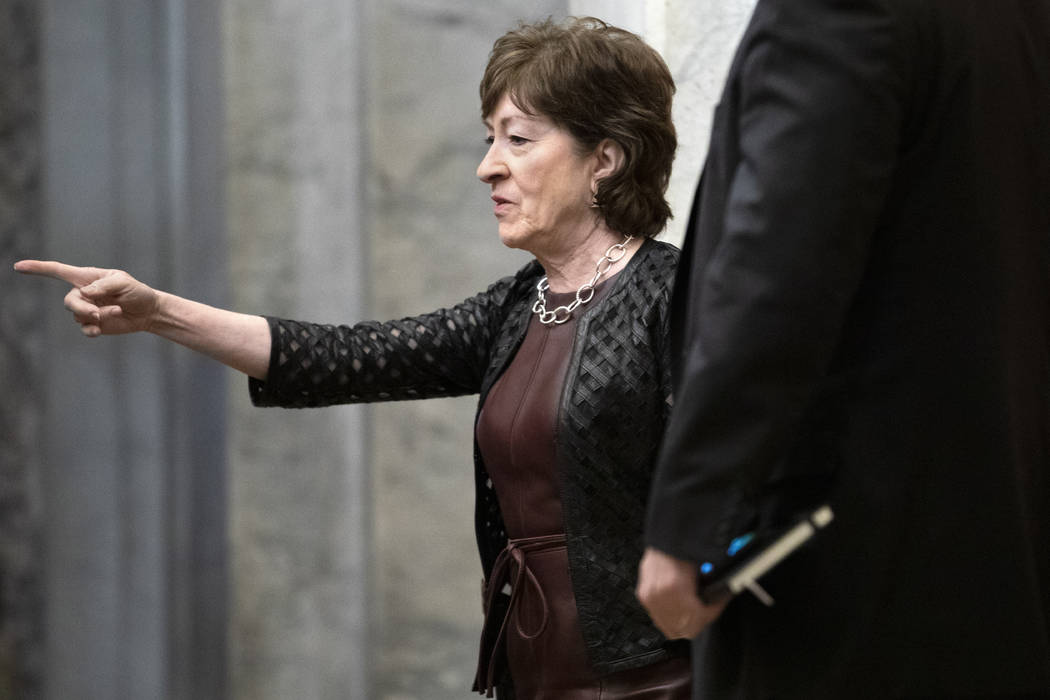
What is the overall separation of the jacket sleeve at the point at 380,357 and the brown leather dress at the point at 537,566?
6.7 inches

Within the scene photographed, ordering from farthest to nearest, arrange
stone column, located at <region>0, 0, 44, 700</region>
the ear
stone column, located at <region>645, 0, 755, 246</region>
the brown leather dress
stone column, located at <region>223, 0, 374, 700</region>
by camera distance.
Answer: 1. stone column, located at <region>223, 0, 374, 700</region>
2. stone column, located at <region>0, 0, 44, 700</region>
3. stone column, located at <region>645, 0, 755, 246</region>
4. the ear
5. the brown leather dress

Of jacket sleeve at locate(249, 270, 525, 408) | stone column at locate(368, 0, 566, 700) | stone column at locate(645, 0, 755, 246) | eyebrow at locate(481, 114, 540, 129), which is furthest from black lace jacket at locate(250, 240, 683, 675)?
stone column at locate(368, 0, 566, 700)

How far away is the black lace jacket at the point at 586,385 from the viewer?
175cm

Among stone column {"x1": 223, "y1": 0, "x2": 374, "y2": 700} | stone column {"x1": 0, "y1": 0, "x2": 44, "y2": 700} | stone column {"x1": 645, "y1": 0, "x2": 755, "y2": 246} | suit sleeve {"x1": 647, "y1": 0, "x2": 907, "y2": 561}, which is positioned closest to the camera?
suit sleeve {"x1": 647, "y1": 0, "x2": 907, "y2": 561}

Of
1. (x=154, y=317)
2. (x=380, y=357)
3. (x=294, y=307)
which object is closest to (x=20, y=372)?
(x=294, y=307)

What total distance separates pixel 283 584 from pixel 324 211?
0.88 m

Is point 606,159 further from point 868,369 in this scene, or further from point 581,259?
point 868,369

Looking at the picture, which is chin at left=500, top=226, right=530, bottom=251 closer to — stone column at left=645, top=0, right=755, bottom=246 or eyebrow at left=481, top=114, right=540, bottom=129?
eyebrow at left=481, top=114, right=540, bottom=129

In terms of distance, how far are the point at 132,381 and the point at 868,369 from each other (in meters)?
2.04

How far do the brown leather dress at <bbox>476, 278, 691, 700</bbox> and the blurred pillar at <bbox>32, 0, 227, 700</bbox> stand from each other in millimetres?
1218

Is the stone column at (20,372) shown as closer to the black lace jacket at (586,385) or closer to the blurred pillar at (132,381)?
the blurred pillar at (132,381)

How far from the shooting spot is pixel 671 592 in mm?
1145

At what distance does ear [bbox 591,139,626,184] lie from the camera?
1.97 meters

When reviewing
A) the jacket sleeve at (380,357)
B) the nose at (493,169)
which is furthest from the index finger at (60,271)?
the nose at (493,169)
